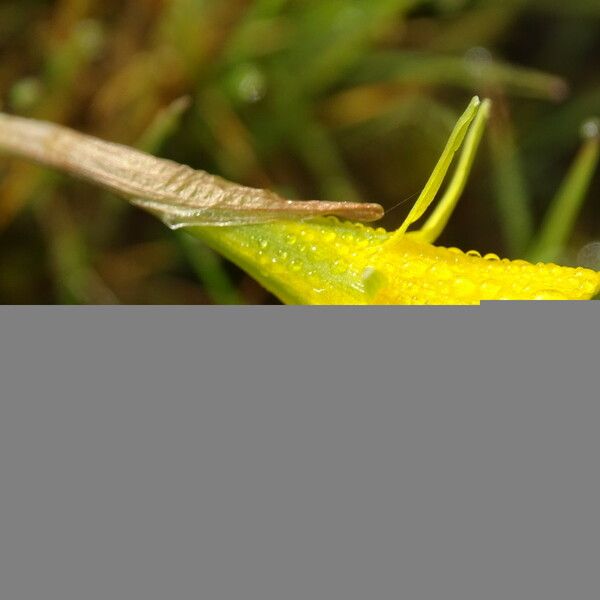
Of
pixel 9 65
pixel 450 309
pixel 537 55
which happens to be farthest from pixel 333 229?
pixel 537 55

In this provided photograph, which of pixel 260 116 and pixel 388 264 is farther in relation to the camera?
pixel 260 116

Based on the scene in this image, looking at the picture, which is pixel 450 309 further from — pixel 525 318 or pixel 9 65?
pixel 9 65

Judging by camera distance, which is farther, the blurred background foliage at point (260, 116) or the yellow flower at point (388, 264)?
the blurred background foliage at point (260, 116)

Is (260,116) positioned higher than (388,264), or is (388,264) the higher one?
(260,116)

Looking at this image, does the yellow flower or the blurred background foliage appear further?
the blurred background foliage
